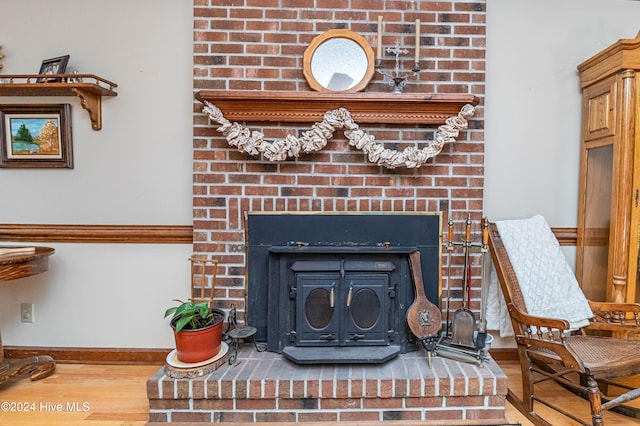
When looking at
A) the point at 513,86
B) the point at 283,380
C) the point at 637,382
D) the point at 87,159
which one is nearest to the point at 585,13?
the point at 513,86

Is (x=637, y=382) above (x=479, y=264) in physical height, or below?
below

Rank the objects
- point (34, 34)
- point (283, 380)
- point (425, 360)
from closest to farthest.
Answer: point (283, 380), point (425, 360), point (34, 34)

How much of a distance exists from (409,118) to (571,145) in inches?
41.8

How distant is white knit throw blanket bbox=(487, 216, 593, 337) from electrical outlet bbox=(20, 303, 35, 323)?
8.94ft

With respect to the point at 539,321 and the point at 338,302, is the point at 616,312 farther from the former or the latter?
the point at 338,302

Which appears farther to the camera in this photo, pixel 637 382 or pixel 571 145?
pixel 571 145

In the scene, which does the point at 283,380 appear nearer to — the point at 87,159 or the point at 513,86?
the point at 87,159

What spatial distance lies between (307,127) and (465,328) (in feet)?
4.38

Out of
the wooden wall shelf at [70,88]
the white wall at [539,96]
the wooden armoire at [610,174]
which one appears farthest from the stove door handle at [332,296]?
the wooden wall shelf at [70,88]

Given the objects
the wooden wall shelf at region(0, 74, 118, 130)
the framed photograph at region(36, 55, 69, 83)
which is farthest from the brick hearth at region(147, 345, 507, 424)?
the framed photograph at region(36, 55, 69, 83)

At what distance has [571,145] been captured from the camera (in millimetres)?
2242

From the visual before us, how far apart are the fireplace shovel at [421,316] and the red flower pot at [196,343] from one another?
97 centimetres

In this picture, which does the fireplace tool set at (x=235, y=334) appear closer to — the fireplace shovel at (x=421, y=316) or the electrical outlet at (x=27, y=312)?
the fireplace shovel at (x=421, y=316)

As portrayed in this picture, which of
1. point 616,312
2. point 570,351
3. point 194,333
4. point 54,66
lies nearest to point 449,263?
point 570,351
